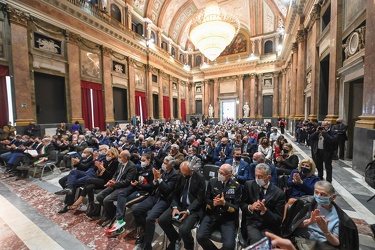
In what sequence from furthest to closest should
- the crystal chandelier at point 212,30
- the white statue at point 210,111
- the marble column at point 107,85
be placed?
→ the white statue at point 210,111, the marble column at point 107,85, the crystal chandelier at point 212,30

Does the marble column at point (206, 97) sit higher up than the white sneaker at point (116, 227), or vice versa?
the marble column at point (206, 97)

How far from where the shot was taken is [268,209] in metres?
2.02

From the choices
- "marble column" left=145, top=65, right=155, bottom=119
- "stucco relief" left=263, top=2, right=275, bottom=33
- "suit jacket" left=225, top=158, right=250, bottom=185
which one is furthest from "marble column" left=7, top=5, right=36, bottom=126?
"stucco relief" left=263, top=2, right=275, bottom=33

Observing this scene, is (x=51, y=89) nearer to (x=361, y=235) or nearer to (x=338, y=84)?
(x=361, y=235)

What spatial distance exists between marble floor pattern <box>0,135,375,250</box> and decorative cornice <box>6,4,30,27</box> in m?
8.27

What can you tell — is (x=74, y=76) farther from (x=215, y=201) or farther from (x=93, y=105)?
(x=215, y=201)

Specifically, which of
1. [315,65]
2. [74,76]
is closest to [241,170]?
[315,65]

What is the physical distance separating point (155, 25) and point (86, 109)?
12404 millimetres

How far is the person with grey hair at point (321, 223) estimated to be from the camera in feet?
5.02

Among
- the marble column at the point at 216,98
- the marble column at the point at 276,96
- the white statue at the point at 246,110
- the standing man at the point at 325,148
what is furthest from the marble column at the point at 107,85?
the marble column at the point at 276,96

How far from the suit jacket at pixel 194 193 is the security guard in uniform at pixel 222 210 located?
106 mm

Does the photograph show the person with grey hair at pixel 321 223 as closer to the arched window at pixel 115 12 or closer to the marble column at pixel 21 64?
the marble column at pixel 21 64

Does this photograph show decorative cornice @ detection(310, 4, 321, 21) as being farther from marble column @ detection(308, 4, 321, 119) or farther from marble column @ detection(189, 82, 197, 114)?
marble column @ detection(189, 82, 197, 114)

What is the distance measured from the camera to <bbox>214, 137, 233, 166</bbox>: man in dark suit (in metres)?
4.61
